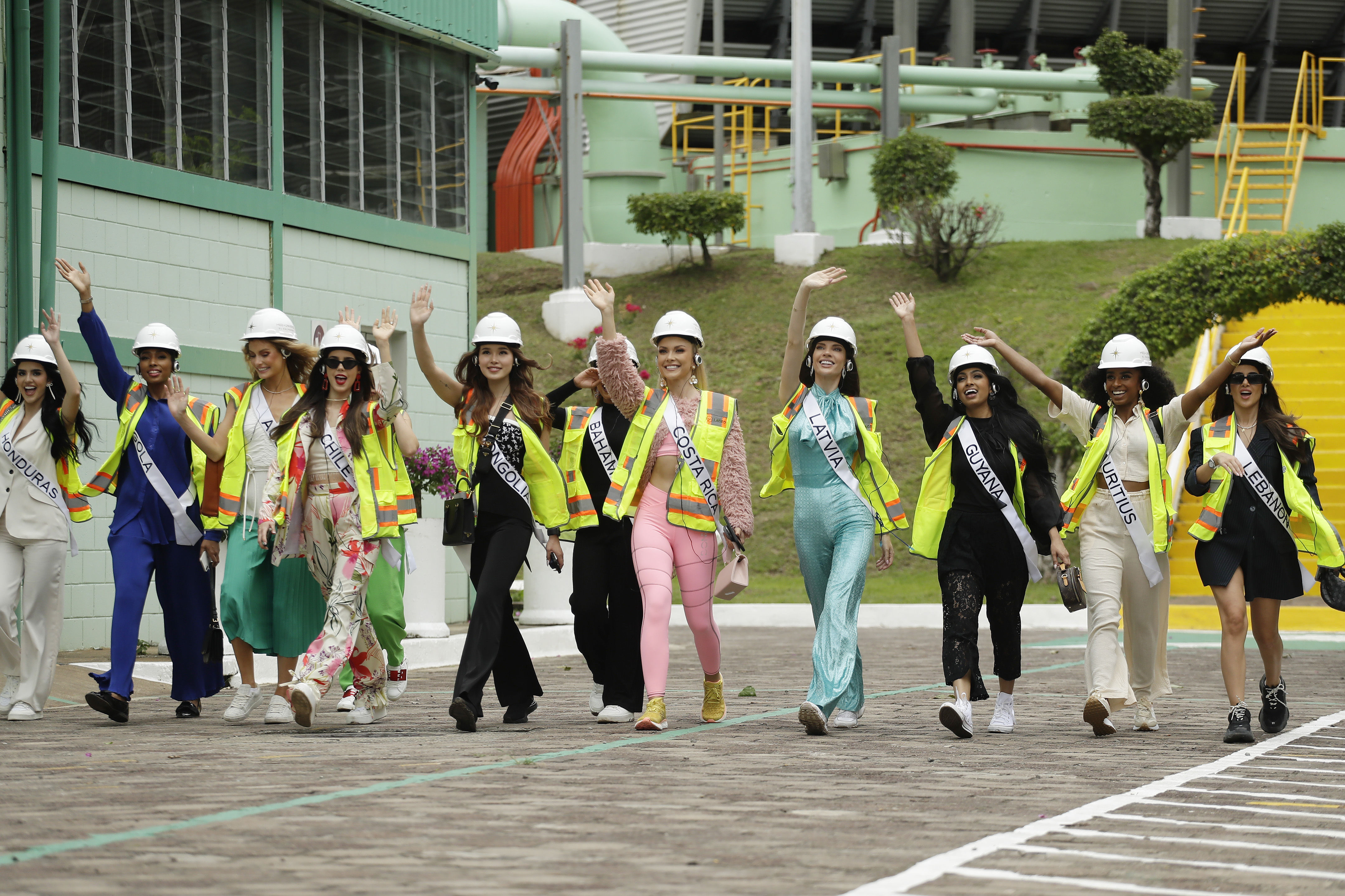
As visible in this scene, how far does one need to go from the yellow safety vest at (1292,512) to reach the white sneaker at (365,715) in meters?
4.30

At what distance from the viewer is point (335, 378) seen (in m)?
A: 8.89

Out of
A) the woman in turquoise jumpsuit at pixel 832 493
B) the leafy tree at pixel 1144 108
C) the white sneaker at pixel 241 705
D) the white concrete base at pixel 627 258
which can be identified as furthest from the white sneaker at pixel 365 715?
the leafy tree at pixel 1144 108

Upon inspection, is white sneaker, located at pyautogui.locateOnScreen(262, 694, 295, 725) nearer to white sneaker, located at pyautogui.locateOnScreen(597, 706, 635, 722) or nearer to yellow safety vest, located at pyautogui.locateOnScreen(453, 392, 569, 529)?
yellow safety vest, located at pyautogui.locateOnScreen(453, 392, 569, 529)

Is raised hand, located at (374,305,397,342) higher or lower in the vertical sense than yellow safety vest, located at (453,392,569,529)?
higher

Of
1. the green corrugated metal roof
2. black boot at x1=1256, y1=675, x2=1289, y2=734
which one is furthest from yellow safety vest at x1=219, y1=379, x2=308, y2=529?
the green corrugated metal roof

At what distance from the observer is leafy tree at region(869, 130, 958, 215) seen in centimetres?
3092

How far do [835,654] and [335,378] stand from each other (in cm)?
288

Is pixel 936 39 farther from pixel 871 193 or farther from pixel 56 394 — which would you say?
pixel 56 394

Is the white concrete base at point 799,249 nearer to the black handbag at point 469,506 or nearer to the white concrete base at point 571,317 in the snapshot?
the white concrete base at point 571,317

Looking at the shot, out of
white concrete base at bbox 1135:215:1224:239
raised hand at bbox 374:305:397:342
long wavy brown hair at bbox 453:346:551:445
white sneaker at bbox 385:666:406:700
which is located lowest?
white sneaker at bbox 385:666:406:700

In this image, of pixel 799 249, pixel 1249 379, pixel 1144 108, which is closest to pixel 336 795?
pixel 1249 379

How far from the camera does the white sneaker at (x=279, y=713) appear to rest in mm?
9008

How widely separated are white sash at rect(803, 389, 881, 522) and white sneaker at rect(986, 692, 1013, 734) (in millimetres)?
1172

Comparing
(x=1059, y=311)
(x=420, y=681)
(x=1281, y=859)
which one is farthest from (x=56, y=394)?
(x=1059, y=311)
